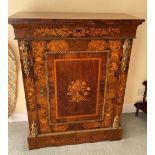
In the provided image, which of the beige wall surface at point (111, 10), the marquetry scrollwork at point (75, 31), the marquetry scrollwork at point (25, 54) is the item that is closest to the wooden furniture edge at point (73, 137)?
the beige wall surface at point (111, 10)

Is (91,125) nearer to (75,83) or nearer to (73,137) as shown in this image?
(73,137)

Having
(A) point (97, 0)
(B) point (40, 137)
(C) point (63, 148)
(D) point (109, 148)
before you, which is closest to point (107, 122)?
(D) point (109, 148)

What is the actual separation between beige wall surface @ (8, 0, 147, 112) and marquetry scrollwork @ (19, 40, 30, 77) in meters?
0.46

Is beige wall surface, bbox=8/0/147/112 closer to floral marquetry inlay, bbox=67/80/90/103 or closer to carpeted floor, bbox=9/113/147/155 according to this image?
carpeted floor, bbox=9/113/147/155

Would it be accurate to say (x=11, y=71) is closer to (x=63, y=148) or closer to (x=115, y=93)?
(x=63, y=148)

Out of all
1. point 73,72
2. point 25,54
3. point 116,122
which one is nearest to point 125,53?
point 73,72

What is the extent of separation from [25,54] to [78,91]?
50cm

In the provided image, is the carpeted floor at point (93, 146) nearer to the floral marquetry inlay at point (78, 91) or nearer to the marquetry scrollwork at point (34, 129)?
the marquetry scrollwork at point (34, 129)

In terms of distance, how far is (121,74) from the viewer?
1719mm

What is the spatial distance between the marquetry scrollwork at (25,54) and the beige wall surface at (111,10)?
0.46 meters

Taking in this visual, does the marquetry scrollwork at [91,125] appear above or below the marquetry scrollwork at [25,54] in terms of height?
below

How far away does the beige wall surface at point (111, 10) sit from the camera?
1.80 meters

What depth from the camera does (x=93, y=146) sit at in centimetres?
187
